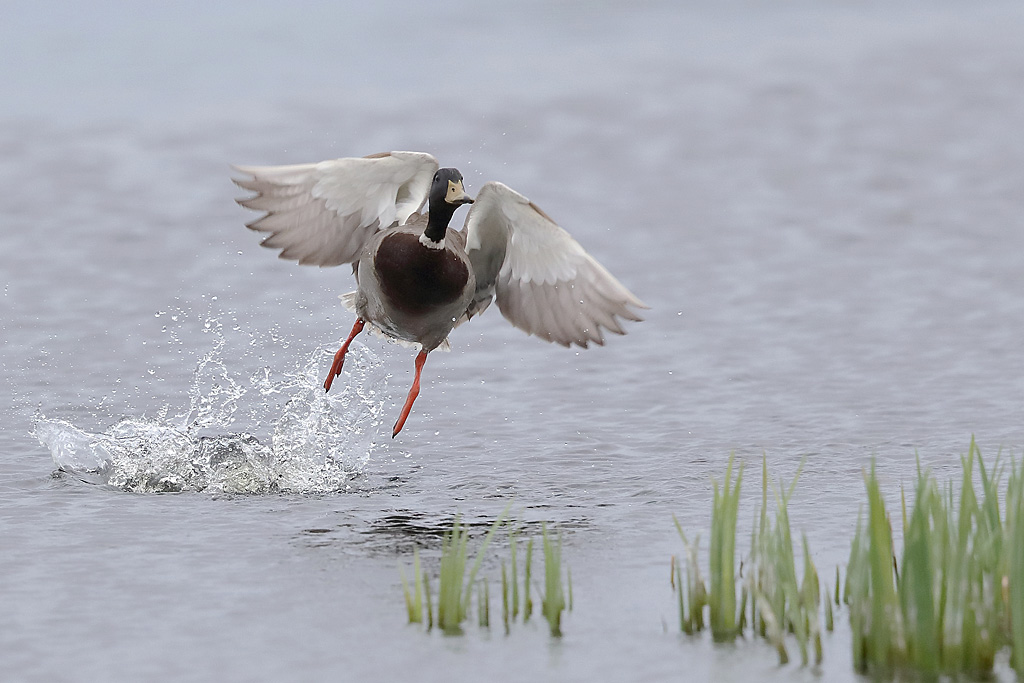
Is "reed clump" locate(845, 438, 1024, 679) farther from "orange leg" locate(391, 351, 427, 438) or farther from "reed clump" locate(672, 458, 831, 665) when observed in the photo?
"orange leg" locate(391, 351, 427, 438)

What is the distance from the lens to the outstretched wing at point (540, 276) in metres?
8.95

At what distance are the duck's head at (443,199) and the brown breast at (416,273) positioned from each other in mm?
116

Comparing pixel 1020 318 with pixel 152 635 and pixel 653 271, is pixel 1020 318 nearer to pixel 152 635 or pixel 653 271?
pixel 653 271

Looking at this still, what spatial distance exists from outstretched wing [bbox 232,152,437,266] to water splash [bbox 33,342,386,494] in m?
1.19

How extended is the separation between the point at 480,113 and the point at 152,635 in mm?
13530

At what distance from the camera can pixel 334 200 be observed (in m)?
9.12

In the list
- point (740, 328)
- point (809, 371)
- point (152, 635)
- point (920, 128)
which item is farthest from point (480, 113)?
point (152, 635)

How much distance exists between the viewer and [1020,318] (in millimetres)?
12820

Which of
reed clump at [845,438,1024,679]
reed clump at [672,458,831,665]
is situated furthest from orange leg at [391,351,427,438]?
reed clump at [845,438,1024,679]

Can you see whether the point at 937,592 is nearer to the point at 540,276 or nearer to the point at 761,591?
the point at 761,591

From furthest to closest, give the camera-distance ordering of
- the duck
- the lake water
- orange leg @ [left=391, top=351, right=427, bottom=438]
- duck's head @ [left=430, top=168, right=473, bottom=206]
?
orange leg @ [left=391, top=351, right=427, bottom=438]
the duck
duck's head @ [left=430, top=168, right=473, bottom=206]
the lake water

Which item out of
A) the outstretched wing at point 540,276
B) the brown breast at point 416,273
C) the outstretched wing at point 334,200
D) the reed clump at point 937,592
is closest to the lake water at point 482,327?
the reed clump at point 937,592

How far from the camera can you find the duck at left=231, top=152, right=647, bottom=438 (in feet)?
28.8

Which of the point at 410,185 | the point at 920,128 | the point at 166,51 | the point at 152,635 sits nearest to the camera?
the point at 152,635
